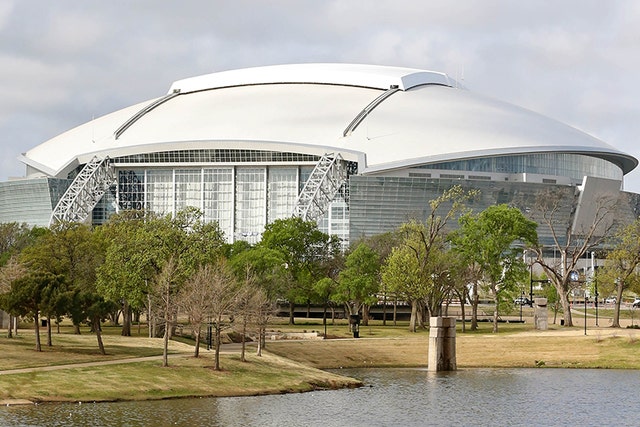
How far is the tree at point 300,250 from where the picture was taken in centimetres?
11356

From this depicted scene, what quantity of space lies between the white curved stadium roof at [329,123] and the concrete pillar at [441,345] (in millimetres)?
73969

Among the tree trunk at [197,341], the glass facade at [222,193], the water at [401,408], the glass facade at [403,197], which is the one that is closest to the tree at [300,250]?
the glass facade at [403,197]

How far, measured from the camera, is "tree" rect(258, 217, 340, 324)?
11356 centimetres

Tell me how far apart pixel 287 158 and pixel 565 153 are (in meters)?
36.4

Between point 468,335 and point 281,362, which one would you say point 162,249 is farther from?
point 468,335

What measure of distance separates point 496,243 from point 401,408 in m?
48.9

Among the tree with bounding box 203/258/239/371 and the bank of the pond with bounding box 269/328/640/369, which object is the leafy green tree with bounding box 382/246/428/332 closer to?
the bank of the pond with bounding box 269/328/640/369

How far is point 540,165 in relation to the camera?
158750mm

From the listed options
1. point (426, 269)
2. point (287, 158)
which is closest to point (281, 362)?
point (426, 269)

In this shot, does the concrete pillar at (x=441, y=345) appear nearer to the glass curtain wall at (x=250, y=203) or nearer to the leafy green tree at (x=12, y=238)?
the leafy green tree at (x=12, y=238)

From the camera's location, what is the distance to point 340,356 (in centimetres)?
8012

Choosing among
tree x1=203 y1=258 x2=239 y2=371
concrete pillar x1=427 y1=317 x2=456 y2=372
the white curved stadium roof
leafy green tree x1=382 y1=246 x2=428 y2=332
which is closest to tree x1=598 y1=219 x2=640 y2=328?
leafy green tree x1=382 y1=246 x2=428 y2=332

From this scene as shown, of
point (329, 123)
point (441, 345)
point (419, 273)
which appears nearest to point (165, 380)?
point (441, 345)

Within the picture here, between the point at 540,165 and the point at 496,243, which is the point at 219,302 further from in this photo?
the point at 540,165
